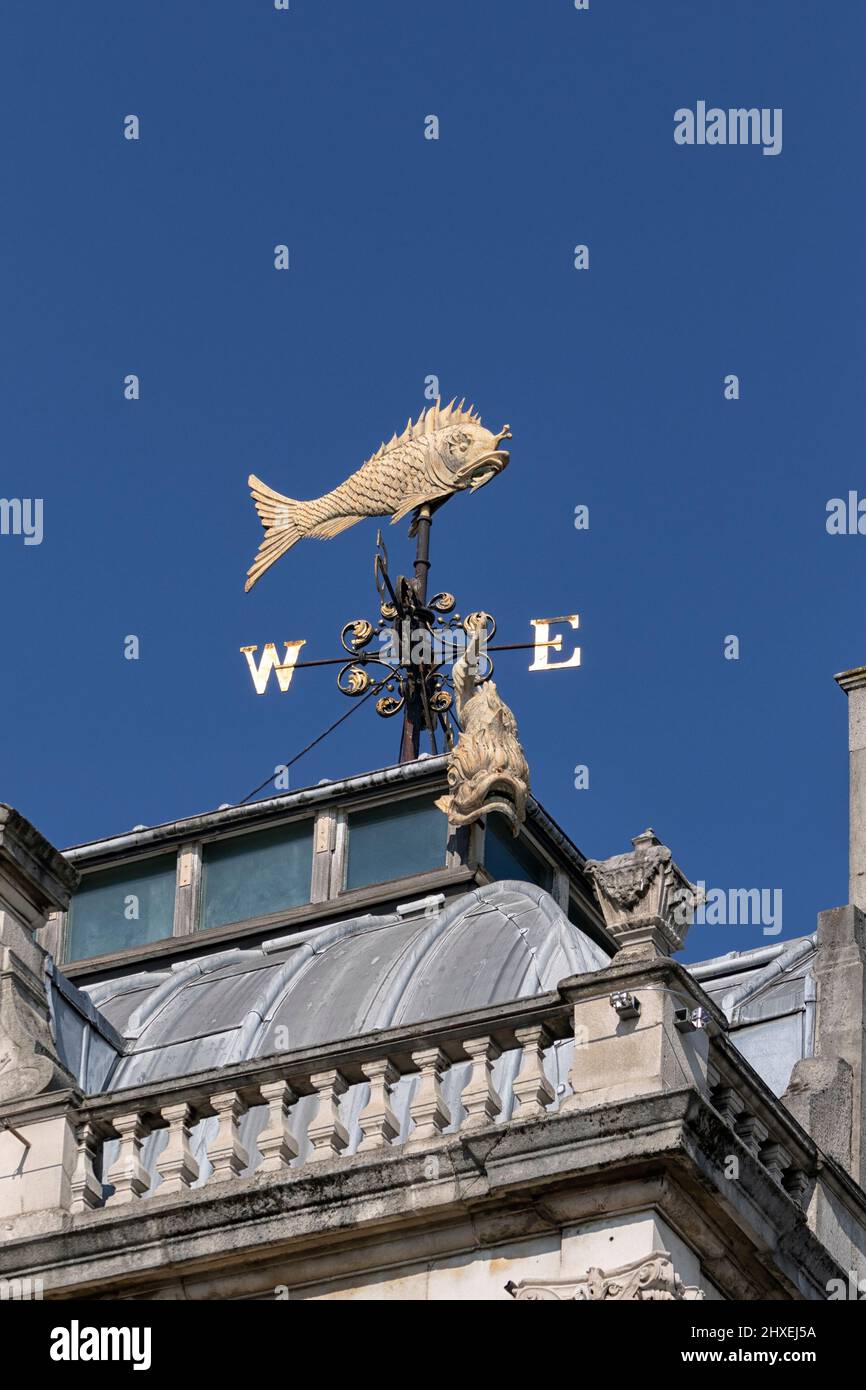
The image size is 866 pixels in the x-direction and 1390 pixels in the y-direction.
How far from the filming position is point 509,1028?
2366cm

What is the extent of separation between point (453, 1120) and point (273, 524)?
1312 cm

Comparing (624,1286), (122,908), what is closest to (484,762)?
(122,908)

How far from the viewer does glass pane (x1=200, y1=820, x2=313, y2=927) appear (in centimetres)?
3388

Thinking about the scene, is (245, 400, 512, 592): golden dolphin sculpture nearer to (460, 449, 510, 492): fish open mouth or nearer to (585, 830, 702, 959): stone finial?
(460, 449, 510, 492): fish open mouth

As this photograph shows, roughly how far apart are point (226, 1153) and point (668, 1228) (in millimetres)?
3173

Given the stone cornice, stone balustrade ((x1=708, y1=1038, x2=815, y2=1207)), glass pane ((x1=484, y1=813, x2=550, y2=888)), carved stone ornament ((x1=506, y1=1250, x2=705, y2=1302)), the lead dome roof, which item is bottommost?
carved stone ornament ((x1=506, y1=1250, x2=705, y2=1302))

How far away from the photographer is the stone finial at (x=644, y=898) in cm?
2338

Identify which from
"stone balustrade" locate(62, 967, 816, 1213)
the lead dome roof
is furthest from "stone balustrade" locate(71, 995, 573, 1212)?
the lead dome roof

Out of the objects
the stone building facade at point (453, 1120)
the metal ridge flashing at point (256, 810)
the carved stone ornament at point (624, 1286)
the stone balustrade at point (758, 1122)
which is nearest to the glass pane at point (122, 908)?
the metal ridge flashing at point (256, 810)

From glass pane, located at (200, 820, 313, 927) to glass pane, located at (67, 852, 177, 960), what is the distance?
41 centimetres

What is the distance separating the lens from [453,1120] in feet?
80.1

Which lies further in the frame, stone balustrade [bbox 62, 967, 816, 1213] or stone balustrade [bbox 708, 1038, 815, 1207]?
stone balustrade [bbox 708, 1038, 815, 1207]

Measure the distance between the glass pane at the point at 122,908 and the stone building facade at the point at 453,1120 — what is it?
14.0ft
